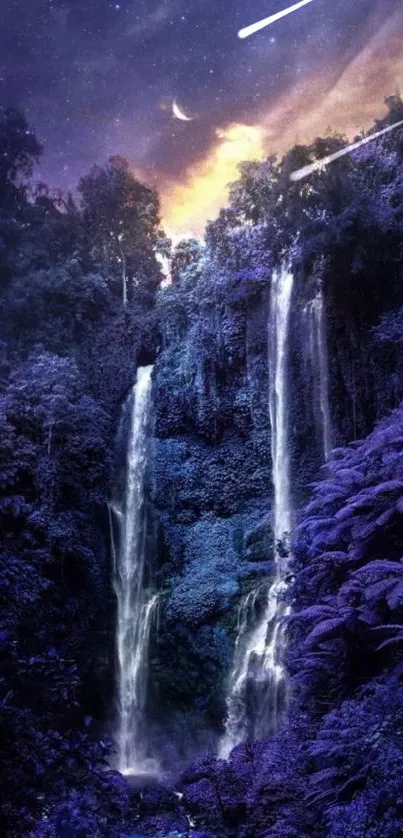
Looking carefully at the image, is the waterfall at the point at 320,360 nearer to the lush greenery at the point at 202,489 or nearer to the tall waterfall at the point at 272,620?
the lush greenery at the point at 202,489

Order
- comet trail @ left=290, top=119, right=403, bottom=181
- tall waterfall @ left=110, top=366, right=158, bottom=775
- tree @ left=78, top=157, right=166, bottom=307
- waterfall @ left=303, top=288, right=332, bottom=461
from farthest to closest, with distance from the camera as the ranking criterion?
tree @ left=78, top=157, right=166, bottom=307
comet trail @ left=290, top=119, right=403, bottom=181
waterfall @ left=303, top=288, right=332, bottom=461
tall waterfall @ left=110, top=366, right=158, bottom=775

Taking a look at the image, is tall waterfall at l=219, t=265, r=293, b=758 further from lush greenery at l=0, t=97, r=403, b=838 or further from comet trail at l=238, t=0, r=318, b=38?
comet trail at l=238, t=0, r=318, b=38

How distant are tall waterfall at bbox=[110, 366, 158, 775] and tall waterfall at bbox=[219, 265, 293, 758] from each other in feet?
8.84

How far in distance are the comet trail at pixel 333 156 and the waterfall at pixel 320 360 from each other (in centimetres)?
312

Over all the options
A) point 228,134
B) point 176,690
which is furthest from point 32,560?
point 228,134

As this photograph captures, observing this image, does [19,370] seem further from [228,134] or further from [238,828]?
[228,134]

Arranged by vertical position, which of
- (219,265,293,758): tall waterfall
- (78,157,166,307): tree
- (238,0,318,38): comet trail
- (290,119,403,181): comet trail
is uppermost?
(238,0,318,38): comet trail

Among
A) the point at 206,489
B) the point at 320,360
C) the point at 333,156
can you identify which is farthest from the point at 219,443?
Answer: the point at 333,156

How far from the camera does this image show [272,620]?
11367 mm

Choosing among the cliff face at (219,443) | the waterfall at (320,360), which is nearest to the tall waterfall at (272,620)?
the cliff face at (219,443)

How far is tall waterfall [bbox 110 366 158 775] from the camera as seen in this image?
1324cm

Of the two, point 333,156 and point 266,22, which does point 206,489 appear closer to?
point 333,156

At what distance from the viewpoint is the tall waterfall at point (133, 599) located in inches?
521

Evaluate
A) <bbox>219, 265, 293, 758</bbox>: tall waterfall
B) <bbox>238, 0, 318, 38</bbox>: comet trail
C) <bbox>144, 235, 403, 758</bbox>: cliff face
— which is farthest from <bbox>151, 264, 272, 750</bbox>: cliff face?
<bbox>238, 0, 318, 38</bbox>: comet trail
